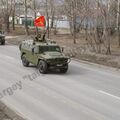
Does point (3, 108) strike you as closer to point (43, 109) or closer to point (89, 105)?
point (43, 109)

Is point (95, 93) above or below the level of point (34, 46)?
below

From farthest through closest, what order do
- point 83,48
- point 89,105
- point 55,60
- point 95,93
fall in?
point 83,48, point 55,60, point 95,93, point 89,105

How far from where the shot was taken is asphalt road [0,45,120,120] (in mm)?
12587

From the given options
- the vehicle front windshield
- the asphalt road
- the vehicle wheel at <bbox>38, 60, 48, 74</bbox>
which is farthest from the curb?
→ the vehicle front windshield

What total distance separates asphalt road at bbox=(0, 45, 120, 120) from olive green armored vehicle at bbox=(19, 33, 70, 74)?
0.47 m

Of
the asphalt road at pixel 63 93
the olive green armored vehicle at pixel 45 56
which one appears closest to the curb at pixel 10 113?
the asphalt road at pixel 63 93

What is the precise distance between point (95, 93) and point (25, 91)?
112 inches

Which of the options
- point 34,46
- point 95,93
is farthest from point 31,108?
point 34,46

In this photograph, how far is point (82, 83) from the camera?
18.3 m

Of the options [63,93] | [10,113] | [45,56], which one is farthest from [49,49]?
[10,113]

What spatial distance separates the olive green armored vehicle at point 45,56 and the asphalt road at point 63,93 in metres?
0.47

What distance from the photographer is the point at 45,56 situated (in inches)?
810

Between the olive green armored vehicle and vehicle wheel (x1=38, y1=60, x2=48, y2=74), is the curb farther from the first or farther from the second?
the olive green armored vehicle

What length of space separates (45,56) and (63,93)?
17.0 feet
